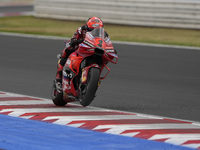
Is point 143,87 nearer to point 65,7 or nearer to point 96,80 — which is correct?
point 96,80

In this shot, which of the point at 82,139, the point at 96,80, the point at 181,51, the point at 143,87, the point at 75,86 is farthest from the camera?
the point at 181,51

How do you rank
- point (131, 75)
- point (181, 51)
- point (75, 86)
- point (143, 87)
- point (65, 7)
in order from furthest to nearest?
point (65, 7) → point (181, 51) → point (131, 75) → point (143, 87) → point (75, 86)

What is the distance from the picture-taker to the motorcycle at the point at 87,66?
25.7ft

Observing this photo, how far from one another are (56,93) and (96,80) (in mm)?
1223

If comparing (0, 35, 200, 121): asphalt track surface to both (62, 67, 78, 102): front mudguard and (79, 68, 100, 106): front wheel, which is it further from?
(79, 68, 100, 106): front wheel

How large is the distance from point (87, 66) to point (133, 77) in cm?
405

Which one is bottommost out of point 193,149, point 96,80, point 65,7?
point 193,149

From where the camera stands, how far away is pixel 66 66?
8.39m

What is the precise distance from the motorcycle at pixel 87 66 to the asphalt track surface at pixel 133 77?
0.85 metres

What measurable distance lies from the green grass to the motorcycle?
9.40 m

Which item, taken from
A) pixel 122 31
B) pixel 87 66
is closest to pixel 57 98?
pixel 87 66

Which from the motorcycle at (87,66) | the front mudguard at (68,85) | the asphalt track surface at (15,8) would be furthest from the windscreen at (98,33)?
the asphalt track surface at (15,8)

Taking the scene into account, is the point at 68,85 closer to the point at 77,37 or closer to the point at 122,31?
the point at 77,37

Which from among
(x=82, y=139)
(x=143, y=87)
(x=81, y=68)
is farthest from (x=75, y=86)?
(x=143, y=87)
